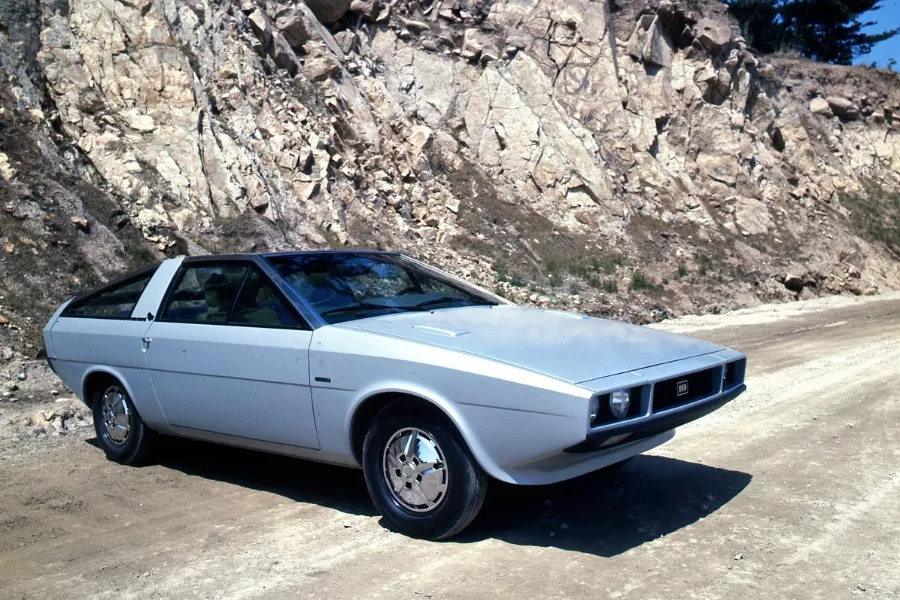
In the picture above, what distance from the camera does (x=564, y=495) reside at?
5.21 metres

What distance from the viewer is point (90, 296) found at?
641 cm

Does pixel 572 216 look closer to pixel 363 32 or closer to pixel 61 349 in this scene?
pixel 363 32

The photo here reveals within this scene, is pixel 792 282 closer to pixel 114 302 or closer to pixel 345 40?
pixel 345 40

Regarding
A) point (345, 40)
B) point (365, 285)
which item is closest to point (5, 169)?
point (365, 285)

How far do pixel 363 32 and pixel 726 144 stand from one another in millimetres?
11091

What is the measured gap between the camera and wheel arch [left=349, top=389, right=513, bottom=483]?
163 inches

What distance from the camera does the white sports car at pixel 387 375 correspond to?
409 cm

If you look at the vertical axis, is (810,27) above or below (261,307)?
above

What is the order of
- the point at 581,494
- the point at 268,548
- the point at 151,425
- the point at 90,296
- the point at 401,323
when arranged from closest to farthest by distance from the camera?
1. the point at 268,548
2. the point at 401,323
3. the point at 581,494
4. the point at 151,425
5. the point at 90,296

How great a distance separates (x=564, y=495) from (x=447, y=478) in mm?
1188

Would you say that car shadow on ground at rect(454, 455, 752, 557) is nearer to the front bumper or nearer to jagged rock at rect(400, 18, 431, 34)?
the front bumper

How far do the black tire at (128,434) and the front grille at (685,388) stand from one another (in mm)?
3511

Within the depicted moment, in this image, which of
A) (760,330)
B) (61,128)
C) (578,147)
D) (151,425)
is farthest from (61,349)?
(578,147)

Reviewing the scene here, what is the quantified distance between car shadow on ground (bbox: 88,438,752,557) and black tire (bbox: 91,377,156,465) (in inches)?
7.7
